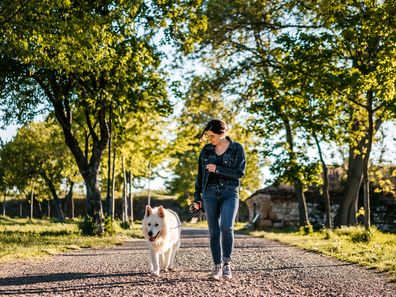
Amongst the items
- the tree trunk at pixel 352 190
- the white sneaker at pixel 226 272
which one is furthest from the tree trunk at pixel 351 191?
the white sneaker at pixel 226 272

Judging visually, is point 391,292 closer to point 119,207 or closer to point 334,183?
point 334,183

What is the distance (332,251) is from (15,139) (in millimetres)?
39240

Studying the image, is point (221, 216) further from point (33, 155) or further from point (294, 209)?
point (33, 155)

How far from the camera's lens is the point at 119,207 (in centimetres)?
6081

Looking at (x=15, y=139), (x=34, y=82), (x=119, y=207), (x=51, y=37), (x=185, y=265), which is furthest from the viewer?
(x=119, y=207)

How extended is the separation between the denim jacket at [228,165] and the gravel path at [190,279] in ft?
4.75

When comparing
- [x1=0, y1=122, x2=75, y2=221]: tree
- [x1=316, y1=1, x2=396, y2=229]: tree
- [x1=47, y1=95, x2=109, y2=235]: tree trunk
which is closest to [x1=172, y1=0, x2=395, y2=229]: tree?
[x1=316, y1=1, x2=396, y2=229]: tree

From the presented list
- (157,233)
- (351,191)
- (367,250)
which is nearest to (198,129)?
(351,191)

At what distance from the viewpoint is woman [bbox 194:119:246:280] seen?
7.24m

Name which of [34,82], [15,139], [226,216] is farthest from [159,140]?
[226,216]

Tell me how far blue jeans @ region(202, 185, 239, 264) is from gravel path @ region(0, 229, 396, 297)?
1.47 feet

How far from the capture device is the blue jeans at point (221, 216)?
722 centimetres

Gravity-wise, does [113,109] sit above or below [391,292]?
above

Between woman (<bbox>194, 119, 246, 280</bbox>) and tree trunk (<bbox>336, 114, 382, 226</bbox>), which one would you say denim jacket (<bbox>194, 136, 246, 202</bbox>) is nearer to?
woman (<bbox>194, 119, 246, 280</bbox>)
